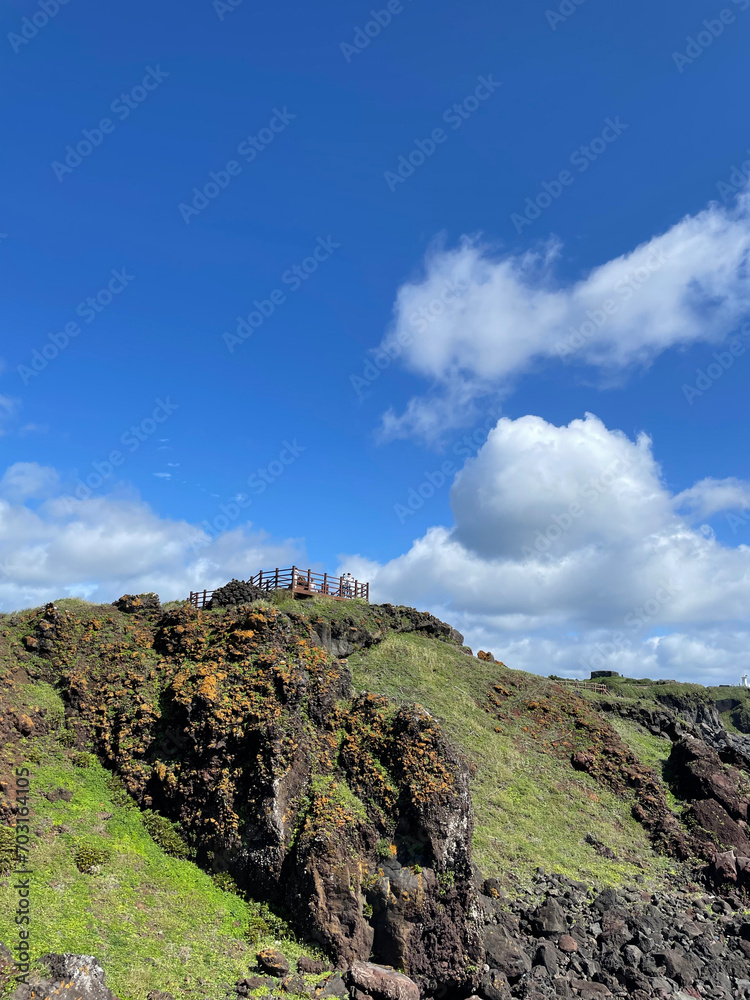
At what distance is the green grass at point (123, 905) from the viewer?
16656mm

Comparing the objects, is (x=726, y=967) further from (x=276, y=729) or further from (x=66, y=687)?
(x=66, y=687)

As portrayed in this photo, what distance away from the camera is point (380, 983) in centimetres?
1875

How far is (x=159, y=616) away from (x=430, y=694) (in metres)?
20.0

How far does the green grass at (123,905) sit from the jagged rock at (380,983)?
1.99 meters

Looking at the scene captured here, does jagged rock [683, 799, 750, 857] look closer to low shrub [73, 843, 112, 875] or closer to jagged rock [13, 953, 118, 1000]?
low shrub [73, 843, 112, 875]

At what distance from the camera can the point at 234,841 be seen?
73.4ft

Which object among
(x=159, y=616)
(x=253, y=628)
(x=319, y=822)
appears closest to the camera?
(x=319, y=822)

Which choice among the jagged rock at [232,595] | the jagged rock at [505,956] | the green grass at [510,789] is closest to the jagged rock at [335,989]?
the jagged rock at [505,956]

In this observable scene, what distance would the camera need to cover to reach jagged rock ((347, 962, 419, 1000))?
730 inches

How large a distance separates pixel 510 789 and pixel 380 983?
1853cm

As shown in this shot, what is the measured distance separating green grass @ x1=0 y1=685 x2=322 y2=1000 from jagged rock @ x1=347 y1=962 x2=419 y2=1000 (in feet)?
6.54

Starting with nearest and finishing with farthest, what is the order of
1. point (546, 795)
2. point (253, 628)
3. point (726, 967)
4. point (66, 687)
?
1. point (726, 967)
2. point (66, 687)
3. point (253, 628)
4. point (546, 795)

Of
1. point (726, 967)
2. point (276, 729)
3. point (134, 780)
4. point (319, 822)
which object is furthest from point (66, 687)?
point (726, 967)

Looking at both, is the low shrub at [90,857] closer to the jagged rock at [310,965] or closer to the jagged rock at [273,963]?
the jagged rock at [273,963]
